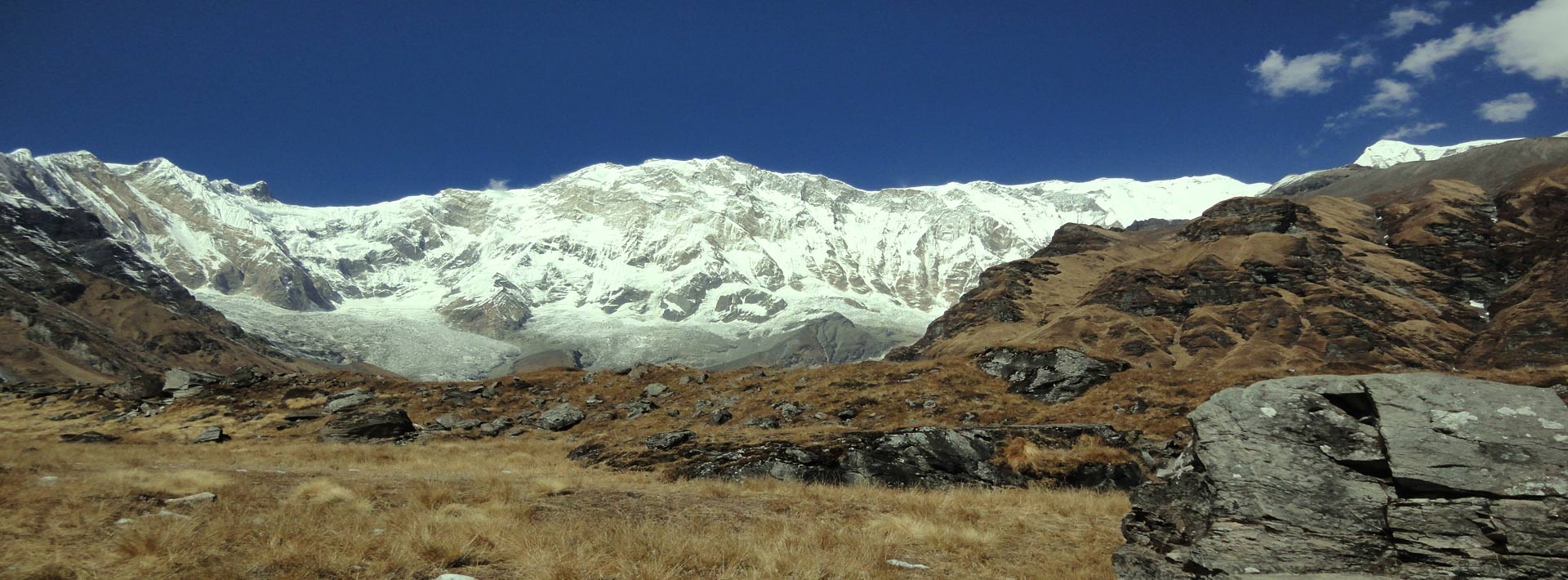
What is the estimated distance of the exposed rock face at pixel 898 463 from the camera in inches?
667

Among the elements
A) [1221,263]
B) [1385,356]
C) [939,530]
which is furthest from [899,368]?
[1221,263]

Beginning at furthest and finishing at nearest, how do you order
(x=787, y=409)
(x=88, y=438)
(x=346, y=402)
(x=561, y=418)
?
1. (x=346, y=402)
2. (x=561, y=418)
3. (x=787, y=409)
4. (x=88, y=438)

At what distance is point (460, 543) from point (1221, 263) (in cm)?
21340

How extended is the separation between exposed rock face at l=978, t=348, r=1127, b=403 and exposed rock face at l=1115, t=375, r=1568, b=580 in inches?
821

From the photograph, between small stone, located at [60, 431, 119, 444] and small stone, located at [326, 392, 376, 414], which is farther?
small stone, located at [326, 392, 376, 414]

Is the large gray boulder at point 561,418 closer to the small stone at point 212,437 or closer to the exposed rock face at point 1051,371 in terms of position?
the small stone at point 212,437

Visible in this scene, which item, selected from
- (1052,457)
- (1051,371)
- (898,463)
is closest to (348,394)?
(898,463)

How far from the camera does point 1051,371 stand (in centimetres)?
3112

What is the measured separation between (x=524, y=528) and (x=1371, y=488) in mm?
10277

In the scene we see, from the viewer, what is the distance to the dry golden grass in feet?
24.9

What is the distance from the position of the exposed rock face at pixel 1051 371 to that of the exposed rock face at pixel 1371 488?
2085cm

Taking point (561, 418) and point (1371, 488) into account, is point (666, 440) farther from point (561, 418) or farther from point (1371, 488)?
point (1371, 488)

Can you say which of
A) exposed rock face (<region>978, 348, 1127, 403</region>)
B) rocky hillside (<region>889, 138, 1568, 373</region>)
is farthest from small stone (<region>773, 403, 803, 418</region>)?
rocky hillside (<region>889, 138, 1568, 373</region>)

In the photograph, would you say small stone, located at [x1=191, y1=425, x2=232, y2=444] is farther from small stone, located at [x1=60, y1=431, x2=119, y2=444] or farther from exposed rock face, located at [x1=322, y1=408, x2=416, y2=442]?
exposed rock face, located at [x1=322, y1=408, x2=416, y2=442]
